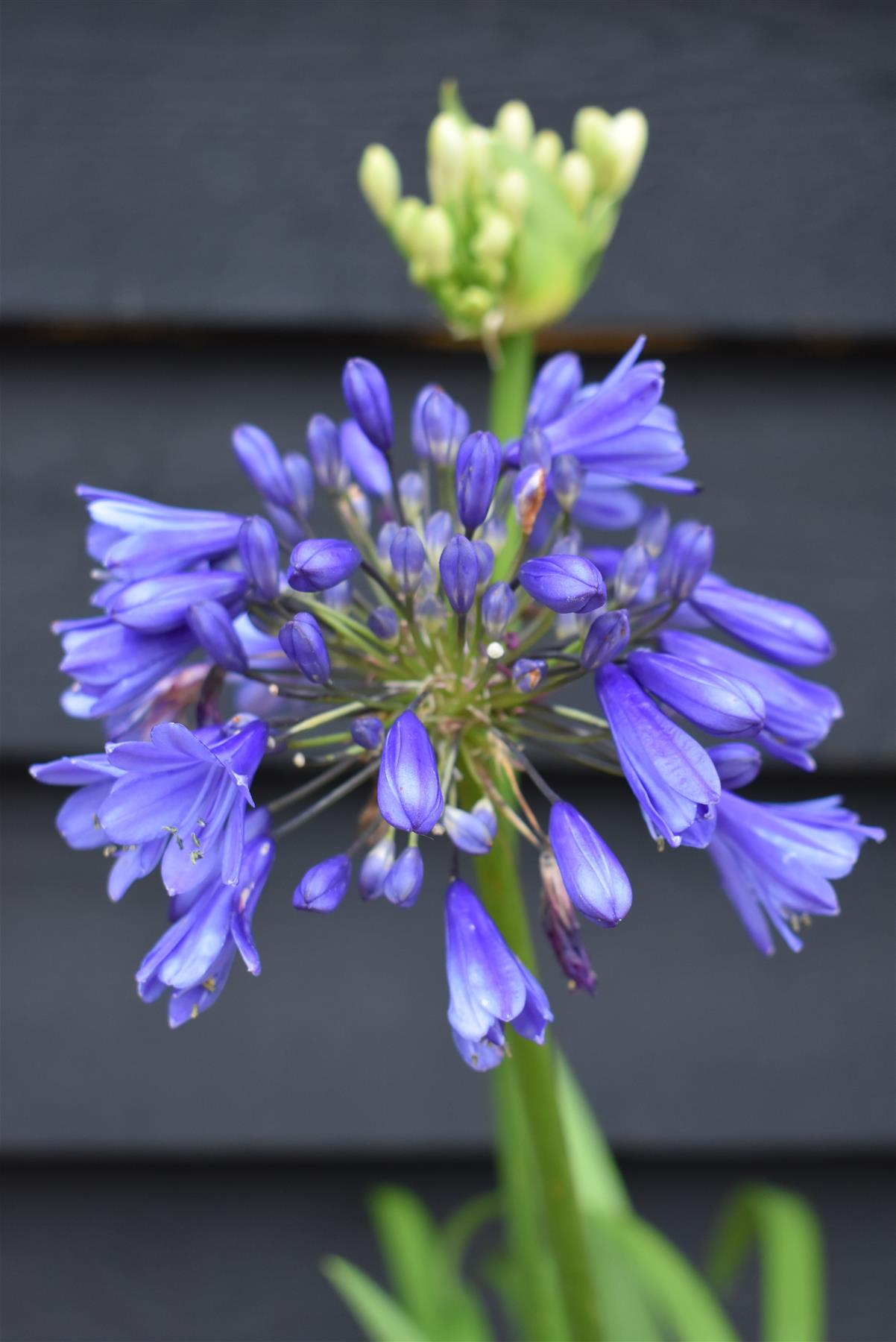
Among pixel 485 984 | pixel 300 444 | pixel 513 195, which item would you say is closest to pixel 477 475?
pixel 485 984

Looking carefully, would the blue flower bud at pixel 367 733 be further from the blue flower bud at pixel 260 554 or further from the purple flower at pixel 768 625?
the purple flower at pixel 768 625

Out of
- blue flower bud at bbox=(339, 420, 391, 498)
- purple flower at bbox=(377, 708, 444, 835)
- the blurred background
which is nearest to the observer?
purple flower at bbox=(377, 708, 444, 835)

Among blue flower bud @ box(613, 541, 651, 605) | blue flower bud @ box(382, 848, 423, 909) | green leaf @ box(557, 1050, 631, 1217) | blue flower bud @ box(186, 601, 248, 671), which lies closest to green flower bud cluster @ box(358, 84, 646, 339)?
blue flower bud @ box(613, 541, 651, 605)

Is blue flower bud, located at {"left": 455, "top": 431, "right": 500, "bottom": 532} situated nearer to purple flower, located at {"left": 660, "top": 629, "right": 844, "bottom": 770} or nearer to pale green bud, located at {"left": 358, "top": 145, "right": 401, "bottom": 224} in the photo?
purple flower, located at {"left": 660, "top": 629, "right": 844, "bottom": 770}

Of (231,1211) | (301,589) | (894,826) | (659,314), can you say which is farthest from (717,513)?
(231,1211)

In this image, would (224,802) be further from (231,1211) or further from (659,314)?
(231,1211)

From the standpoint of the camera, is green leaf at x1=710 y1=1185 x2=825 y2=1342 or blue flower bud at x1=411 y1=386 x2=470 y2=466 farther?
green leaf at x1=710 y1=1185 x2=825 y2=1342
